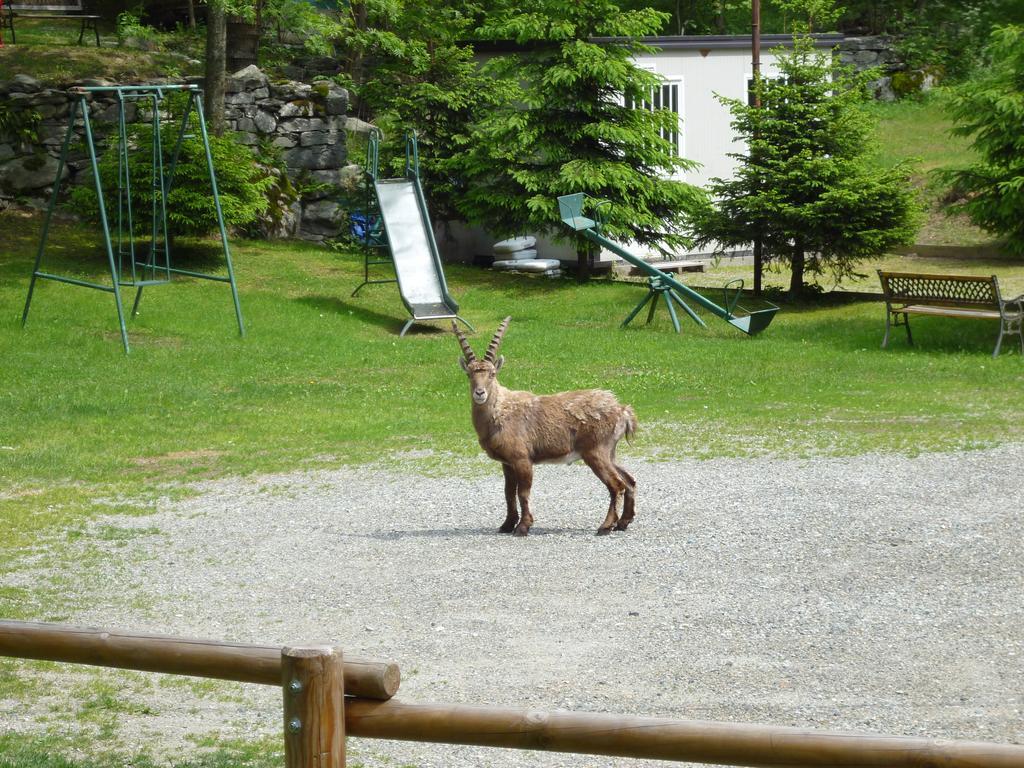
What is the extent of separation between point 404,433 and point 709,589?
622cm

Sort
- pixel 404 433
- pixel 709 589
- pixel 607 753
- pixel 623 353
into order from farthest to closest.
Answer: pixel 623 353, pixel 404 433, pixel 709 589, pixel 607 753

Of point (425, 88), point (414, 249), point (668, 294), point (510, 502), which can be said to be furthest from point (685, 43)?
point (510, 502)

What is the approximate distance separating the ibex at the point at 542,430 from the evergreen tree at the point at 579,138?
606 inches

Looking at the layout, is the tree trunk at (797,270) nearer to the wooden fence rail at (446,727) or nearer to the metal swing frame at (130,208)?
the metal swing frame at (130,208)

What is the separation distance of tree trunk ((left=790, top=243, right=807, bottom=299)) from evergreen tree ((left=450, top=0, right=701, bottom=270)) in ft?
8.97

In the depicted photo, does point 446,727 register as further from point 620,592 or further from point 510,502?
point 510,502

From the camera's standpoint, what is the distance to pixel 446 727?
3732 millimetres

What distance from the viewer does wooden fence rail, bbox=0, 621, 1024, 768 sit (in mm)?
3402

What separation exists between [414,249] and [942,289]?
9.40m

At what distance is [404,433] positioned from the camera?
1373 cm

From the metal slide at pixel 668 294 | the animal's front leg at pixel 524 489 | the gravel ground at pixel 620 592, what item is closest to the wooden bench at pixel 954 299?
the metal slide at pixel 668 294

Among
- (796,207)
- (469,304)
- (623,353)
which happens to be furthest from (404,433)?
(796,207)

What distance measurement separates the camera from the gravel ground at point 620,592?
6.25 m

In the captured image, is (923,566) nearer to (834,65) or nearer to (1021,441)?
(1021,441)
